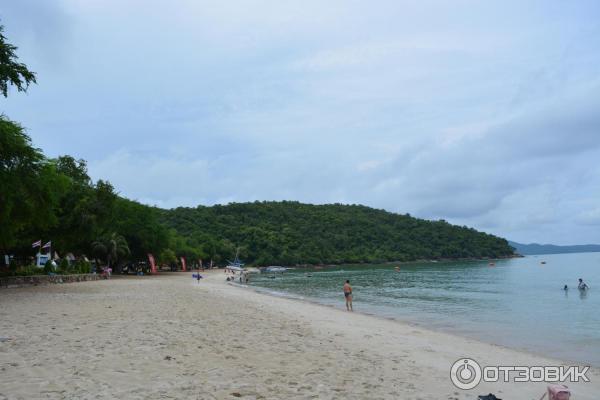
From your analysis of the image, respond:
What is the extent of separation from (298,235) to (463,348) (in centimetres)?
15564

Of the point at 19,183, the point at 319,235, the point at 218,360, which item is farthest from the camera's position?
the point at 319,235

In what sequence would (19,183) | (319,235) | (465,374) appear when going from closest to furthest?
(465,374) < (19,183) < (319,235)

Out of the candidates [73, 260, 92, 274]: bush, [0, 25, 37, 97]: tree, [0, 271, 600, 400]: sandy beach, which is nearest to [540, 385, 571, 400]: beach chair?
[0, 271, 600, 400]: sandy beach

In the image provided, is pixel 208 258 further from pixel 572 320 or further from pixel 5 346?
pixel 5 346

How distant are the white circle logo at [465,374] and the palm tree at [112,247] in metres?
61.5

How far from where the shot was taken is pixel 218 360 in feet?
31.9

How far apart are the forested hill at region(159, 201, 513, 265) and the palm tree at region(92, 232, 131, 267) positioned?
2879 inches

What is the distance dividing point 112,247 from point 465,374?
64.2 m

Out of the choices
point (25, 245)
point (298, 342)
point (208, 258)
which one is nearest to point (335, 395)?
point (298, 342)

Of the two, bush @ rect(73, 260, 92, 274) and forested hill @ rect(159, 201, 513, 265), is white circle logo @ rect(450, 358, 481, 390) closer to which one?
bush @ rect(73, 260, 92, 274)

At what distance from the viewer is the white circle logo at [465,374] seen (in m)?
9.31

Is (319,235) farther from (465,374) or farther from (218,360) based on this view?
A: (218,360)

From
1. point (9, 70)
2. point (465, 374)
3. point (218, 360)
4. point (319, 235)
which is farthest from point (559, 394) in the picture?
point (319, 235)

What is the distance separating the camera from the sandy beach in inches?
296
